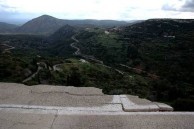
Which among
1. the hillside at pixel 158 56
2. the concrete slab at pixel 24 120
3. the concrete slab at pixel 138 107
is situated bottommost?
the hillside at pixel 158 56

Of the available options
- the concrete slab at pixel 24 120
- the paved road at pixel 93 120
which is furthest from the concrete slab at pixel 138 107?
the concrete slab at pixel 24 120

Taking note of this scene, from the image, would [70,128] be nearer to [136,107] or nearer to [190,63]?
[136,107]

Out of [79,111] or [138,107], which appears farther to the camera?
[138,107]

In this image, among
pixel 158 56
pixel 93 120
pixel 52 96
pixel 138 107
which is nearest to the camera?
pixel 93 120

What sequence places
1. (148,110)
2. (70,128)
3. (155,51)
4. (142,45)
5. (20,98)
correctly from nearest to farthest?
(70,128), (148,110), (20,98), (155,51), (142,45)

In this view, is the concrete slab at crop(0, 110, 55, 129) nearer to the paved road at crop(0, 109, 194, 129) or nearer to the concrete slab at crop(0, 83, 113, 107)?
the paved road at crop(0, 109, 194, 129)

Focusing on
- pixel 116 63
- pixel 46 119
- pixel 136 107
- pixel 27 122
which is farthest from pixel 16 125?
pixel 116 63

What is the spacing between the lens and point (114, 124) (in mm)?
6891

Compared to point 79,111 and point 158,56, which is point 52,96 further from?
point 158,56

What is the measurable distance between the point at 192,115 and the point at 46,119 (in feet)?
12.4

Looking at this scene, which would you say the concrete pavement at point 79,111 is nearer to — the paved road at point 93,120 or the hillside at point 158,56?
the paved road at point 93,120

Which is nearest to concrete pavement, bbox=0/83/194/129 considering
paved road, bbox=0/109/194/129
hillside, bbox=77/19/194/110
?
paved road, bbox=0/109/194/129

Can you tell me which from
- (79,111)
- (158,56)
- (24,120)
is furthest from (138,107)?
(158,56)

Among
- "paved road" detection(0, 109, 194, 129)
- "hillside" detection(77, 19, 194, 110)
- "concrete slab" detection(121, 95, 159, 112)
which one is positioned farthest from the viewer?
"hillside" detection(77, 19, 194, 110)
